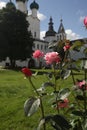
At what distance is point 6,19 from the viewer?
4372 cm

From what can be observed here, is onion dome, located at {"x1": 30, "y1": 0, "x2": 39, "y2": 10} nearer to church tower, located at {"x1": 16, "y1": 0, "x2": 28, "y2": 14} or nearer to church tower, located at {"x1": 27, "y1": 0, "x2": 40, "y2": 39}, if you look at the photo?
church tower, located at {"x1": 27, "y1": 0, "x2": 40, "y2": 39}

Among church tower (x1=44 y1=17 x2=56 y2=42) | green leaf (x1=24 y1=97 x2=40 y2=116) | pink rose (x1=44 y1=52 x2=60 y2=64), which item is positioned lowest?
green leaf (x1=24 y1=97 x2=40 y2=116)

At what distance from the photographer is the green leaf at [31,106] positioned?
290 centimetres

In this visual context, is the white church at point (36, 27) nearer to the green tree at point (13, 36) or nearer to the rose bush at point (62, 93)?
the green tree at point (13, 36)

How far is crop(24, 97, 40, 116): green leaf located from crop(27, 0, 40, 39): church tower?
2781 inches

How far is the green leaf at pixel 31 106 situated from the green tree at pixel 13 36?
3818 centimetres

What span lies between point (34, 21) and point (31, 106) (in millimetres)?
72383

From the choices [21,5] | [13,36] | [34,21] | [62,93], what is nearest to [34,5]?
[21,5]

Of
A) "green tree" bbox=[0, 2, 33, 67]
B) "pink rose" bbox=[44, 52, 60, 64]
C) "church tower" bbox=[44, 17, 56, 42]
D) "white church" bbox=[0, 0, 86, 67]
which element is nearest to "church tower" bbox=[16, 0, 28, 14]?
"white church" bbox=[0, 0, 86, 67]

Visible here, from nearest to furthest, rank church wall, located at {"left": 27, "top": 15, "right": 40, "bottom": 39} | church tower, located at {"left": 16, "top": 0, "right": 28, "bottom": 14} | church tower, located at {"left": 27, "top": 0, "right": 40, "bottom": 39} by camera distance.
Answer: church tower, located at {"left": 16, "top": 0, "right": 28, "bottom": 14}
church tower, located at {"left": 27, "top": 0, "right": 40, "bottom": 39}
church wall, located at {"left": 27, "top": 15, "right": 40, "bottom": 39}

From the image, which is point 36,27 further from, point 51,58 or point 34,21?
point 51,58

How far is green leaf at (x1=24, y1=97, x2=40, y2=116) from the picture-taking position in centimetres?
290

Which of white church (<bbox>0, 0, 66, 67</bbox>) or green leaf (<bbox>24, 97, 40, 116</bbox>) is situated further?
white church (<bbox>0, 0, 66, 67</bbox>)

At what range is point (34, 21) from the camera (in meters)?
74.6
